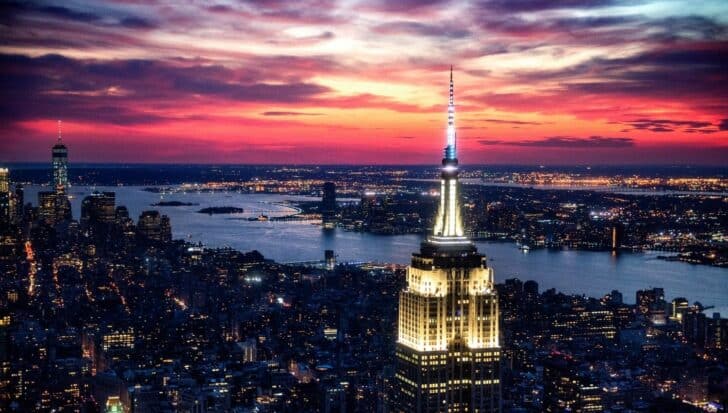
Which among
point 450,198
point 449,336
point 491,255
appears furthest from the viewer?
point 491,255

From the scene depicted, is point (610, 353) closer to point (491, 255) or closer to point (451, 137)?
point (451, 137)

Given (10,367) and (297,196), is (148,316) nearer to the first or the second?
(10,367)

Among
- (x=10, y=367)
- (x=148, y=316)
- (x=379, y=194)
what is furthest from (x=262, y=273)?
(x=379, y=194)

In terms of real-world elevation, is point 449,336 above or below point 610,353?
above

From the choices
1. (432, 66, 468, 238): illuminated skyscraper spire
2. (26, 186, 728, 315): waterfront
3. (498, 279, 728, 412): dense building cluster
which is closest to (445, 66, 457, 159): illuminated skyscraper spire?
(432, 66, 468, 238): illuminated skyscraper spire

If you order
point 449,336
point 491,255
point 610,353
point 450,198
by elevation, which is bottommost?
point 610,353

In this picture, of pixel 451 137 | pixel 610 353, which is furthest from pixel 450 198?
pixel 610 353
